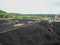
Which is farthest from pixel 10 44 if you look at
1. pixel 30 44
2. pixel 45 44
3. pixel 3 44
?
pixel 45 44

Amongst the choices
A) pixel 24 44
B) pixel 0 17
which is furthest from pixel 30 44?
pixel 0 17

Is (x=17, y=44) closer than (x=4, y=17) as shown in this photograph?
Yes

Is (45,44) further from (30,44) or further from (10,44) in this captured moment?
(10,44)

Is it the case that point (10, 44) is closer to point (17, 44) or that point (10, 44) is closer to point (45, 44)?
point (17, 44)

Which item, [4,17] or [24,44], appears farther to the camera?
[4,17]

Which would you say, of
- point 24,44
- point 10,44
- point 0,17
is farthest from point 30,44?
point 0,17

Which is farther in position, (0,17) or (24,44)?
(0,17)

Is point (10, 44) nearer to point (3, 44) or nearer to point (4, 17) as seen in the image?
point (3, 44)
